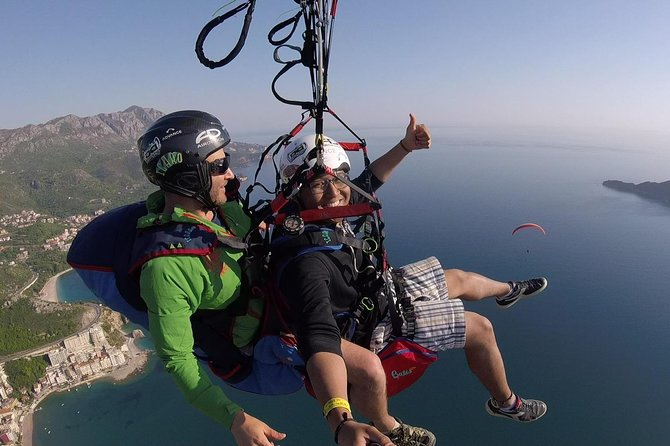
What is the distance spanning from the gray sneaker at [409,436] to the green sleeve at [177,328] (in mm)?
984

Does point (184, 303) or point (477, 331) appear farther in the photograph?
point (477, 331)

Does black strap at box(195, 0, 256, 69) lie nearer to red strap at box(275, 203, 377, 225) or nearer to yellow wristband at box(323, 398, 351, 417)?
red strap at box(275, 203, 377, 225)

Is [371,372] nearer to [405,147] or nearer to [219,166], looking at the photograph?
[219,166]

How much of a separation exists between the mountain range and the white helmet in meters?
68.3

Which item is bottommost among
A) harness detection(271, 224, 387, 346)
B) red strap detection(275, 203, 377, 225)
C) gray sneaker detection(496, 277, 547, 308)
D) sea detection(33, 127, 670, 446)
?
sea detection(33, 127, 670, 446)

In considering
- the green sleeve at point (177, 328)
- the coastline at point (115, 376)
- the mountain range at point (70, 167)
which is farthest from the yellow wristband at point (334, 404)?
the mountain range at point (70, 167)

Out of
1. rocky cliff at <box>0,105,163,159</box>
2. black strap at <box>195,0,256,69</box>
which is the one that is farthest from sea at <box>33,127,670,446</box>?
rocky cliff at <box>0,105,163,159</box>

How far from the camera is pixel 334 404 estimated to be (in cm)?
137

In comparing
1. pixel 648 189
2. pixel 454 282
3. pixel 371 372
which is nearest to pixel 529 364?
pixel 454 282

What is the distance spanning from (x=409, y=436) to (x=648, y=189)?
230 ft

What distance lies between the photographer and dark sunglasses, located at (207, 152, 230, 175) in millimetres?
1860

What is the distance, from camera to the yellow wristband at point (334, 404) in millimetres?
1356

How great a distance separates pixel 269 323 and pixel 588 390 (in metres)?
24.4

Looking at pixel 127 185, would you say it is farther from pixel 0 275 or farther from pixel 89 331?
pixel 89 331
